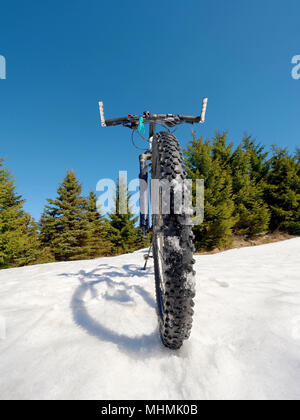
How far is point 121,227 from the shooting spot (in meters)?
15.6

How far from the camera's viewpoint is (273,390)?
74cm

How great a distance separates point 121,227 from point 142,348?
14.9 m

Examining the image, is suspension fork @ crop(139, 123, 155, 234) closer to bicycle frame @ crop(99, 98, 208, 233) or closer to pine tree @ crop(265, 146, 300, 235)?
bicycle frame @ crop(99, 98, 208, 233)

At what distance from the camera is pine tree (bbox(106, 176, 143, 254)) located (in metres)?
15.2

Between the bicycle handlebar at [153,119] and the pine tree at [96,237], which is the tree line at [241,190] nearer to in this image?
the bicycle handlebar at [153,119]

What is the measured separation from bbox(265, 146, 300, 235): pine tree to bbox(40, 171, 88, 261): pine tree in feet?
47.2

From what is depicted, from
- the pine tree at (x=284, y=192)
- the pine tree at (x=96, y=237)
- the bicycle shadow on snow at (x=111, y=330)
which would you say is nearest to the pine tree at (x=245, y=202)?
the pine tree at (x=284, y=192)

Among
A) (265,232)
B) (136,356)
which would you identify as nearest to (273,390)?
(136,356)

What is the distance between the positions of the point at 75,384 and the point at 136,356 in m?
0.33

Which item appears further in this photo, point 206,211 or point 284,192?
point 284,192

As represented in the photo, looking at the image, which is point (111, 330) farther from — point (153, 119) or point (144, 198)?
point (153, 119)

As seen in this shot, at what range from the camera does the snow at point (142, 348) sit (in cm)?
76

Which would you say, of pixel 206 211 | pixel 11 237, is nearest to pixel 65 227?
pixel 11 237

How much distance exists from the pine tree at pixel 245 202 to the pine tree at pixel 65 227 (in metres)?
11.5
